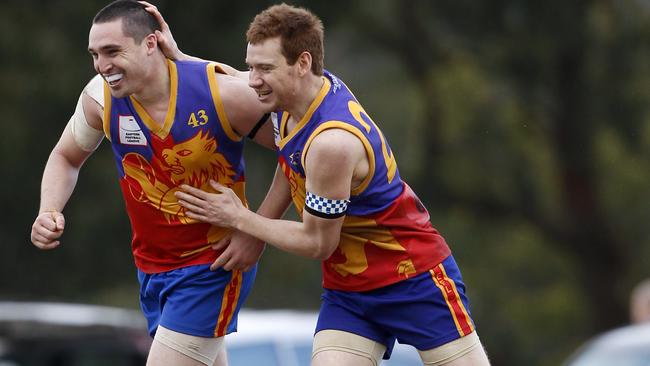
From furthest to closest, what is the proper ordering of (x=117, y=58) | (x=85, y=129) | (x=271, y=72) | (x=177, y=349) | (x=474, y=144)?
(x=474, y=144), (x=85, y=129), (x=177, y=349), (x=117, y=58), (x=271, y=72)

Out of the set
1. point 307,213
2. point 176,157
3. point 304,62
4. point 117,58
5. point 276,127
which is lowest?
point 307,213

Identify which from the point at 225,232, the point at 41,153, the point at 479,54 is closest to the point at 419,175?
the point at 479,54

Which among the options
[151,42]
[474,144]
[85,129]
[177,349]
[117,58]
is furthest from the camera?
[474,144]

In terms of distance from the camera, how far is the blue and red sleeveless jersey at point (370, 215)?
19.0ft

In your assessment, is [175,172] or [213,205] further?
[175,172]

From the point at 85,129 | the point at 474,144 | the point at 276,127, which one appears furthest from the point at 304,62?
the point at 474,144

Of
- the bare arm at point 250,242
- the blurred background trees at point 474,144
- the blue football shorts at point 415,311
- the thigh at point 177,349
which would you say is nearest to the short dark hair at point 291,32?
the bare arm at point 250,242

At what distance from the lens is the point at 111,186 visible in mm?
20969

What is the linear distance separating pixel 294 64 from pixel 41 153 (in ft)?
50.6

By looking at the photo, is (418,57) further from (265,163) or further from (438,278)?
(438,278)

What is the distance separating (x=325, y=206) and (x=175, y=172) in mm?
740

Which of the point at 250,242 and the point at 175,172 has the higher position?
the point at 175,172

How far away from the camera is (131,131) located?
19.7 feet

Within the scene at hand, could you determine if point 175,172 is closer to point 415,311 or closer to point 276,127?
point 276,127
